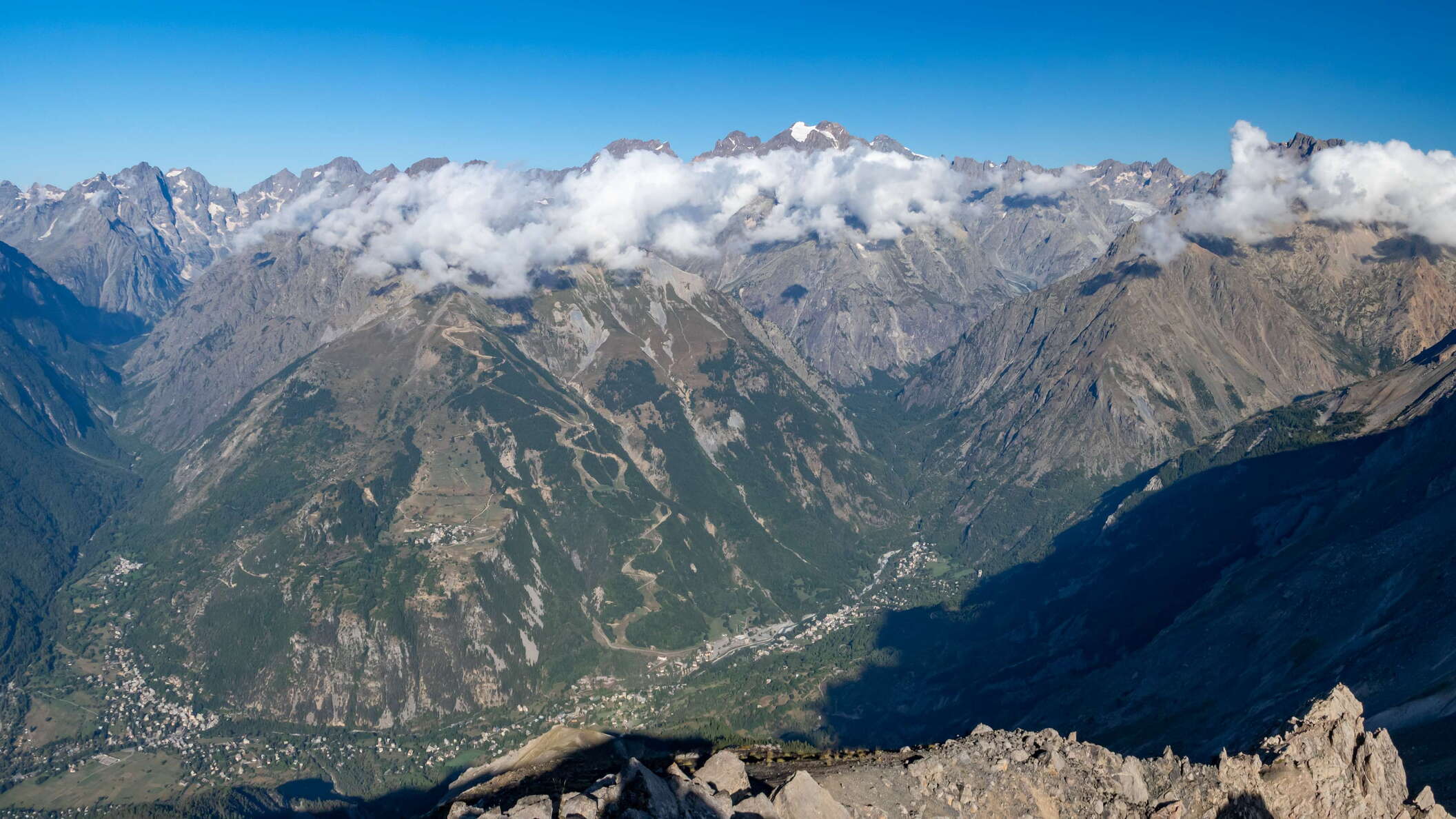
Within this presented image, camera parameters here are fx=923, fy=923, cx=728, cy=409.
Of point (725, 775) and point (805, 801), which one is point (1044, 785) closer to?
point (805, 801)

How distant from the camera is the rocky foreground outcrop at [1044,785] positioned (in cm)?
7238

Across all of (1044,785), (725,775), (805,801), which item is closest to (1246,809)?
(1044,785)

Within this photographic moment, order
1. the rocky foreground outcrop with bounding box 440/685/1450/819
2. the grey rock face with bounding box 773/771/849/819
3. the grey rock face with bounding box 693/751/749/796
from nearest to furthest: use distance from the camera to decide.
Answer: the rocky foreground outcrop with bounding box 440/685/1450/819 → the grey rock face with bounding box 773/771/849/819 → the grey rock face with bounding box 693/751/749/796

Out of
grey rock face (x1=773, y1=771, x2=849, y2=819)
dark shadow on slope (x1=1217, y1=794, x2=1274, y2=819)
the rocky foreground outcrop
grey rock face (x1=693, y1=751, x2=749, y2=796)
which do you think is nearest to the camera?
the rocky foreground outcrop

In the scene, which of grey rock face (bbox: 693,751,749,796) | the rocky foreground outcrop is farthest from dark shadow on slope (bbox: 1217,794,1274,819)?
grey rock face (bbox: 693,751,749,796)

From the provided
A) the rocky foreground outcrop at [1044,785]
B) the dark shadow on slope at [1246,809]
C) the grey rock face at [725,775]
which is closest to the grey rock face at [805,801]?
the rocky foreground outcrop at [1044,785]

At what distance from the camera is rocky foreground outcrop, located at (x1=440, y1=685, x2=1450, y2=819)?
7238 cm

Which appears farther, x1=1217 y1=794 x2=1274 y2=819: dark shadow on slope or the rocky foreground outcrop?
x1=1217 y1=794 x2=1274 y2=819: dark shadow on slope

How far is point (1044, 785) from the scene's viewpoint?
81.9m

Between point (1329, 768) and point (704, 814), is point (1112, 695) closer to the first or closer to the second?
point (1329, 768)

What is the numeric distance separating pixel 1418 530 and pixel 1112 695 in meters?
66.9

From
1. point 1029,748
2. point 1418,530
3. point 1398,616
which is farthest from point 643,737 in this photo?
point 1418,530

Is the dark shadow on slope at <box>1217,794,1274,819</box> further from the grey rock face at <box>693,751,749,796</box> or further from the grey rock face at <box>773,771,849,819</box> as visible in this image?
the grey rock face at <box>693,751,749,796</box>

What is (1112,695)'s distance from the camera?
645 feet
